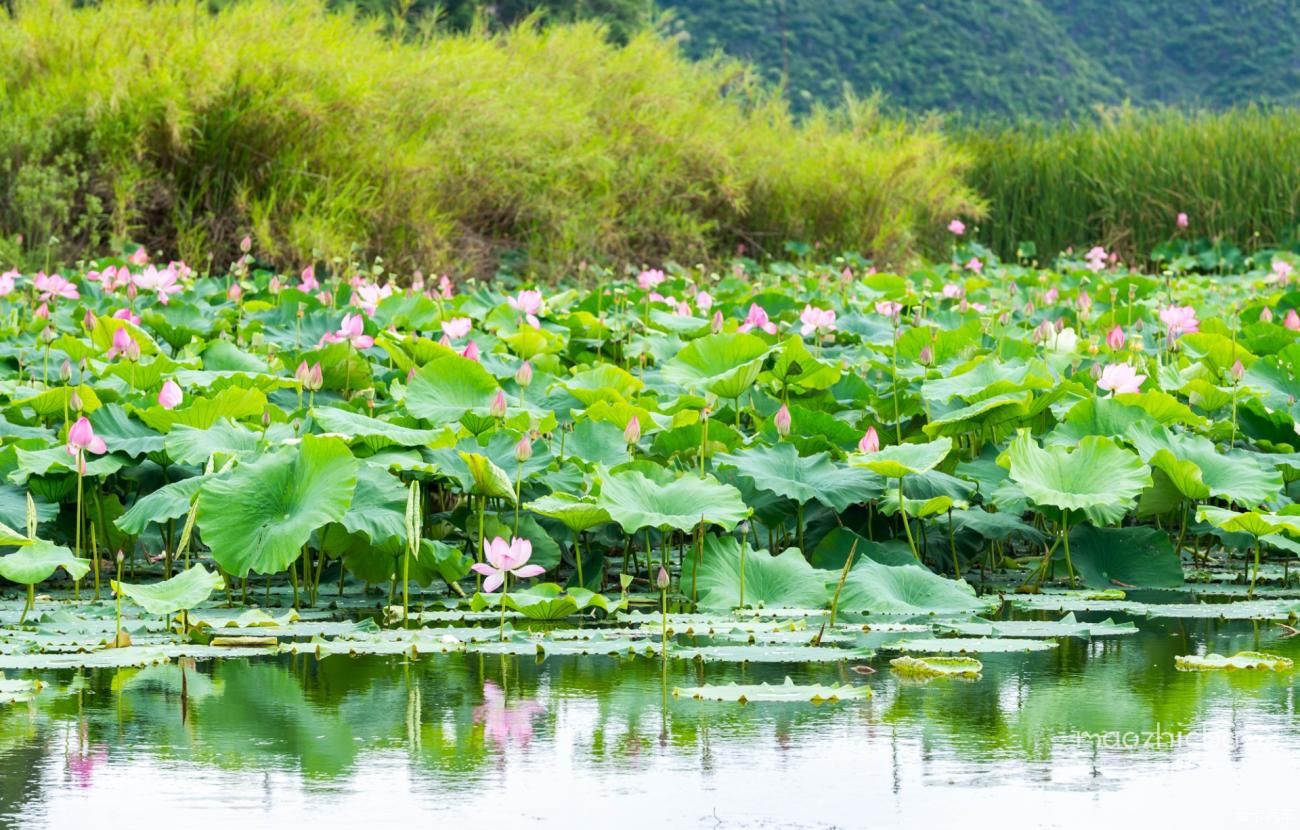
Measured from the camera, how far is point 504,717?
97.7 inches

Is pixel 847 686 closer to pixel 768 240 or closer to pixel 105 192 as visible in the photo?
pixel 105 192

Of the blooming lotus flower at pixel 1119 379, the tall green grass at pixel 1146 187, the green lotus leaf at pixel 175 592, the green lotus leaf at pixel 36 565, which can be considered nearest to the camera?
the green lotus leaf at pixel 175 592

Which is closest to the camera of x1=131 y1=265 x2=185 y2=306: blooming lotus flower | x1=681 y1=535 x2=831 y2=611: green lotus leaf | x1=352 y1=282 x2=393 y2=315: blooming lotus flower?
x1=681 y1=535 x2=831 y2=611: green lotus leaf

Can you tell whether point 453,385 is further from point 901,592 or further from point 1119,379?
point 1119,379

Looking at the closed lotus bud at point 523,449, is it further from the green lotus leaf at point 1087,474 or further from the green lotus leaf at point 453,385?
the green lotus leaf at point 1087,474

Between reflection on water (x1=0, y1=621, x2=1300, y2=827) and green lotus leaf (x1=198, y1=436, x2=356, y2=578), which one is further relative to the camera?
green lotus leaf (x1=198, y1=436, x2=356, y2=578)

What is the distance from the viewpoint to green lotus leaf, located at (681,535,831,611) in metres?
3.28

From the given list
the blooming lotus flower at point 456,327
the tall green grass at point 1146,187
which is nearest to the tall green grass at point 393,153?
the tall green grass at point 1146,187

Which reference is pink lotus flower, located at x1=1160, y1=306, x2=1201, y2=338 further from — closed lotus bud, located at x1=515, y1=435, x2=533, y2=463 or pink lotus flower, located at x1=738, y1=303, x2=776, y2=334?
closed lotus bud, located at x1=515, y1=435, x2=533, y2=463

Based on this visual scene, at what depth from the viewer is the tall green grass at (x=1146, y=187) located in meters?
14.9

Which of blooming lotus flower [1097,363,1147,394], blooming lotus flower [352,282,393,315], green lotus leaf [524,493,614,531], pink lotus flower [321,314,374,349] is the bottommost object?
green lotus leaf [524,493,614,531]

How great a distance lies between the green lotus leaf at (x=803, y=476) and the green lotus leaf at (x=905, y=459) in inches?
2.5

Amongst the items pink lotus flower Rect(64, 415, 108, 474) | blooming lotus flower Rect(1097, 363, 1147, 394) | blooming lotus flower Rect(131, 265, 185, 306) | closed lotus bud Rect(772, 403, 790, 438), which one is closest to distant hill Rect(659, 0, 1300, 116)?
blooming lotus flower Rect(131, 265, 185, 306)

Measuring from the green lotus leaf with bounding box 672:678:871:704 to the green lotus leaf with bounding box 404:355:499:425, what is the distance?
59.7 inches
